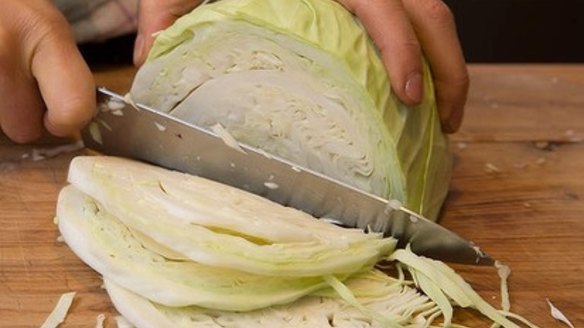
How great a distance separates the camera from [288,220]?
5.55 ft

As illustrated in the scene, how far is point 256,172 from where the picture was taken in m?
1.82

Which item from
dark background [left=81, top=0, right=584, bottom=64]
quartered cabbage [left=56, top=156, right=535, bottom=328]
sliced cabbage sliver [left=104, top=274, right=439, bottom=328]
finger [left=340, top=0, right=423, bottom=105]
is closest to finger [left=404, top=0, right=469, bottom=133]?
finger [left=340, top=0, right=423, bottom=105]

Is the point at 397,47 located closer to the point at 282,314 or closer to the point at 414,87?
the point at 414,87

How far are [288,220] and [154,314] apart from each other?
28 cm

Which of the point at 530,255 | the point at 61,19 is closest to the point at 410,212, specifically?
the point at 530,255

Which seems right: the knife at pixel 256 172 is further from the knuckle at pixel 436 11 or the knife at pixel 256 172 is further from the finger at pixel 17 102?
the knuckle at pixel 436 11

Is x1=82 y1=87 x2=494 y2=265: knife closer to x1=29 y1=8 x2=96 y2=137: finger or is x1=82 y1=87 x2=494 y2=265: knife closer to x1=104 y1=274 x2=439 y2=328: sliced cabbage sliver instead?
x1=29 y1=8 x2=96 y2=137: finger

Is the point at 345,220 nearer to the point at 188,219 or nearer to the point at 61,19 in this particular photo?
the point at 188,219

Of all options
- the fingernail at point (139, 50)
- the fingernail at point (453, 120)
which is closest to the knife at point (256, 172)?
the fingernail at point (139, 50)

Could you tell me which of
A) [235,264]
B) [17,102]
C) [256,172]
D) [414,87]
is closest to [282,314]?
[235,264]

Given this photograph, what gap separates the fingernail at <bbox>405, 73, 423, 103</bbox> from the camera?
5.80ft

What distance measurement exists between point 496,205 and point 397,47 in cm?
46

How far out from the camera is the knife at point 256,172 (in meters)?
1.74

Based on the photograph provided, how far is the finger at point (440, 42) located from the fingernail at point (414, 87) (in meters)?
0.15
